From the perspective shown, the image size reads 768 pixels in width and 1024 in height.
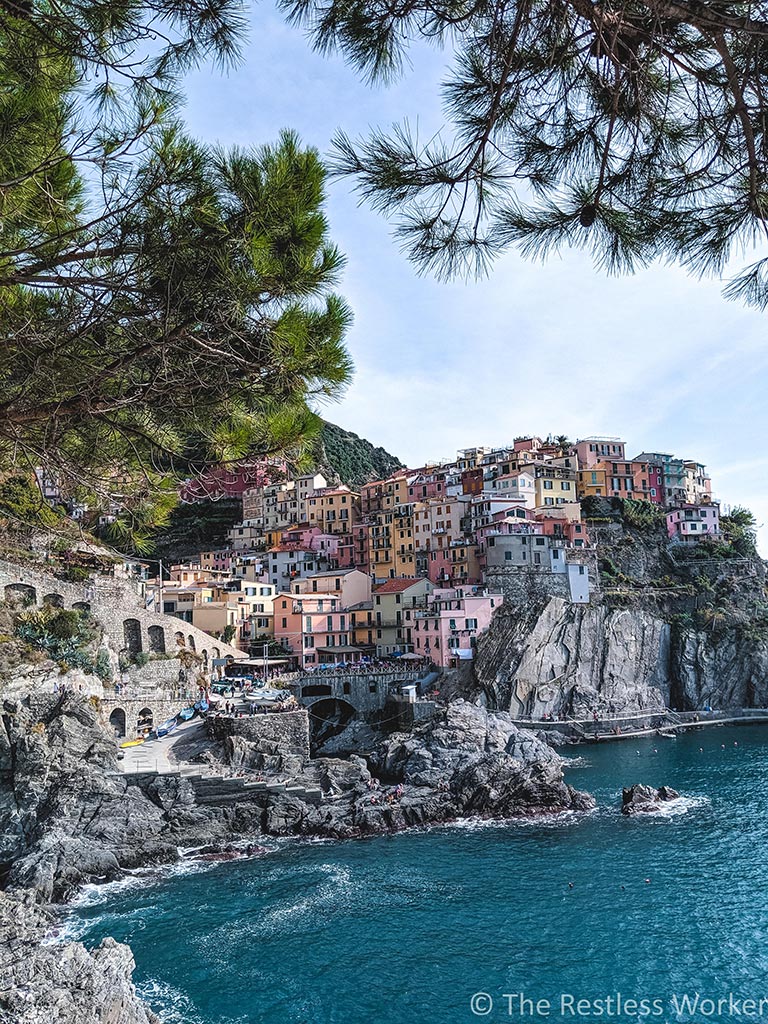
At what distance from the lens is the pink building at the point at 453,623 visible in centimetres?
4288

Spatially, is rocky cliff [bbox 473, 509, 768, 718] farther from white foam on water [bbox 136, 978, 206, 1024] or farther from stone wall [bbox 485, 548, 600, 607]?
white foam on water [bbox 136, 978, 206, 1024]

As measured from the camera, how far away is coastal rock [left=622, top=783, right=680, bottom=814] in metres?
25.4

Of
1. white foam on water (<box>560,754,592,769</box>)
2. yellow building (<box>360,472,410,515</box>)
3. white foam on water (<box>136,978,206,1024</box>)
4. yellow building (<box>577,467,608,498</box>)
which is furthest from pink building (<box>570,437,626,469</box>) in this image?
white foam on water (<box>136,978,206,1024</box>)

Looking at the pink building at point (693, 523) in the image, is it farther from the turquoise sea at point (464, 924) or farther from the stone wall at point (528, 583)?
the turquoise sea at point (464, 924)

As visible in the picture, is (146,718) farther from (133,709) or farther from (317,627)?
(317,627)

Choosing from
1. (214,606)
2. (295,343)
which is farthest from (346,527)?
(295,343)

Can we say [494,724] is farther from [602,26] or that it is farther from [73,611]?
[602,26]

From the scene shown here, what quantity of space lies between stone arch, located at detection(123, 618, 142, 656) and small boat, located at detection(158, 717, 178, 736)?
493cm

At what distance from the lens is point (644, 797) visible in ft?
86.6

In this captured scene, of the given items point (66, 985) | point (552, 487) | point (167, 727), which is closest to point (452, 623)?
point (552, 487)

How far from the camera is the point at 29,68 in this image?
517 centimetres

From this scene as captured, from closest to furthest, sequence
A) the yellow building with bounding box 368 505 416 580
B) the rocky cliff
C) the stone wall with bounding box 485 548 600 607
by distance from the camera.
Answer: the rocky cliff → the stone wall with bounding box 485 548 600 607 → the yellow building with bounding box 368 505 416 580

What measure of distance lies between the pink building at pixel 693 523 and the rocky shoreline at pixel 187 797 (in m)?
30.4

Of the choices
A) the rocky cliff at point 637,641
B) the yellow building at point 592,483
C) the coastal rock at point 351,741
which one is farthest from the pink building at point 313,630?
the yellow building at point 592,483
